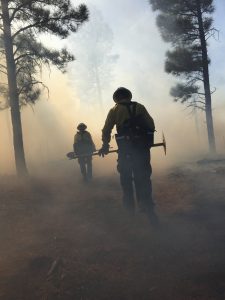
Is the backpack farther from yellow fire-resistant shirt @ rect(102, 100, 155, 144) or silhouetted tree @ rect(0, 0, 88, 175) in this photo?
silhouetted tree @ rect(0, 0, 88, 175)

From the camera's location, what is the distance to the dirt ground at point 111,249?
4.28m

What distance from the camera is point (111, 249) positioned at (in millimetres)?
5512

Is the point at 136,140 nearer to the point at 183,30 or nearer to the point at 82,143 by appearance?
the point at 82,143

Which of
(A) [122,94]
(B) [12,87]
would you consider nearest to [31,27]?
(B) [12,87]

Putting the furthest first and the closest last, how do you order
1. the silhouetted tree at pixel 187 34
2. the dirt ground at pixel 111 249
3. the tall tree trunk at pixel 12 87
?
1. the silhouetted tree at pixel 187 34
2. the tall tree trunk at pixel 12 87
3. the dirt ground at pixel 111 249

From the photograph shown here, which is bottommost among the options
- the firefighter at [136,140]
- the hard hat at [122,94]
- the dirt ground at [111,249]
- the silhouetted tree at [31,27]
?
the dirt ground at [111,249]

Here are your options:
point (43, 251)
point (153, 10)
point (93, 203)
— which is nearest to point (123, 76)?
point (153, 10)

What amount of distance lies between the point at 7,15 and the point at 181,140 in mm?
21419

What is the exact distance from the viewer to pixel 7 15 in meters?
12.9

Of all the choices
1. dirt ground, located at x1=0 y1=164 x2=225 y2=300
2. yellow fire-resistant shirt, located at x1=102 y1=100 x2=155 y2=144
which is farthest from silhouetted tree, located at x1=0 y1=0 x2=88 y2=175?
yellow fire-resistant shirt, located at x1=102 y1=100 x2=155 y2=144

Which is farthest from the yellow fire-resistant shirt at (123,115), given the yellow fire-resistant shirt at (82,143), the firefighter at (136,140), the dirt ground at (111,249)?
the yellow fire-resistant shirt at (82,143)

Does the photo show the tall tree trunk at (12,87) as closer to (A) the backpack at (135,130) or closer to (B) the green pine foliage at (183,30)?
(A) the backpack at (135,130)

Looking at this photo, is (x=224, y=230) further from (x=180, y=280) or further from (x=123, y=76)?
(x=123, y=76)

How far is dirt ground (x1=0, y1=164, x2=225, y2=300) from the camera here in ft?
14.0
